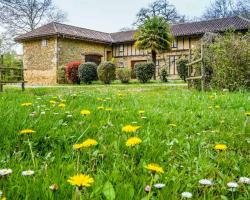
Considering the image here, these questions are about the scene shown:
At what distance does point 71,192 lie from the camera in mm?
1156

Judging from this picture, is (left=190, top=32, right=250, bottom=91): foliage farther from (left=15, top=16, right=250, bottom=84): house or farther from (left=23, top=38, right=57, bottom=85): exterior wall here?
(left=23, top=38, right=57, bottom=85): exterior wall

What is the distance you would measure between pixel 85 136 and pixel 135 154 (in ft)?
1.73

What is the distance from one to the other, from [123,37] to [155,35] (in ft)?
26.2

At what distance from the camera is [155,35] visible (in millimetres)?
22234

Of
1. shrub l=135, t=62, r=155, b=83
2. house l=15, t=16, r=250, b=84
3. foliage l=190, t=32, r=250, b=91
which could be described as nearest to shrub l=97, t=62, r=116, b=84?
shrub l=135, t=62, r=155, b=83

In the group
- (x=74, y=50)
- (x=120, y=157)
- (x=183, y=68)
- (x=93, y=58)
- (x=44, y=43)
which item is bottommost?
(x=120, y=157)

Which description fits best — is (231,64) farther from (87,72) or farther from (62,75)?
(62,75)

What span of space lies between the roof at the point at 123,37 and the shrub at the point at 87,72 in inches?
222

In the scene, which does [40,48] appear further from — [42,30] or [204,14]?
[204,14]

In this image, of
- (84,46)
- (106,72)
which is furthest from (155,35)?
(84,46)

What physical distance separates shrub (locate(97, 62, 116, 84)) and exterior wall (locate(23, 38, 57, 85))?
6972mm

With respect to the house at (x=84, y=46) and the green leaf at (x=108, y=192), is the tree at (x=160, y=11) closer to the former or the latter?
the house at (x=84, y=46)

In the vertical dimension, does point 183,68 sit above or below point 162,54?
below

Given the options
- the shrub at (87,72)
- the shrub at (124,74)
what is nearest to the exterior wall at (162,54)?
the shrub at (124,74)
